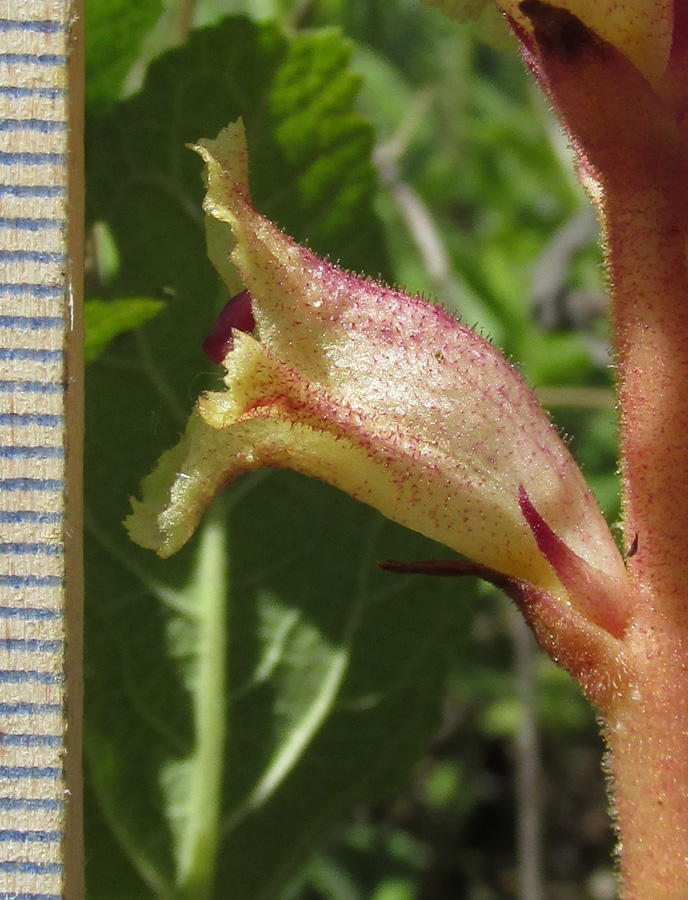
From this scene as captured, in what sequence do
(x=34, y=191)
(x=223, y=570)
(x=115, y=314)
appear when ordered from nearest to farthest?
(x=34, y=191)
(x=115, y=314)
(x=223, y=570)

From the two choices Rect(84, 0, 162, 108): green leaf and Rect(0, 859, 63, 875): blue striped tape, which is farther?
Rect(84, 0, 162, 108): green leaf

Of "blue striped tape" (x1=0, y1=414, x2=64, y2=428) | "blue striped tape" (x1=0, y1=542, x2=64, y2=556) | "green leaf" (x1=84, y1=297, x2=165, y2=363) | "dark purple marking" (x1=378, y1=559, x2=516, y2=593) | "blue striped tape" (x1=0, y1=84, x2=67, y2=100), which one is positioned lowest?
"dark purple marking" (x1=378, y1=559, x2=516, y2=593)

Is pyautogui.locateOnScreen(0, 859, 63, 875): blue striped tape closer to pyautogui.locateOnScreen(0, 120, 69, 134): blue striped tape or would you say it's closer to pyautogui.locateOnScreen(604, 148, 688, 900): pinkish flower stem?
pyautogui.locateOnScreen(604, 148, 688, 900): pinkish flower stem

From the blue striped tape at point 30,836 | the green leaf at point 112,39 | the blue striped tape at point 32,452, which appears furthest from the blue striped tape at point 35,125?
the blue striped tape at point 30,836

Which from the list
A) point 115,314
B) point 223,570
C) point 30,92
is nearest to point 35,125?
point 30,92

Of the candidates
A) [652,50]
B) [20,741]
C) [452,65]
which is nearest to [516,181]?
[452,65]

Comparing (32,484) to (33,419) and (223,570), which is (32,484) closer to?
(33,419)

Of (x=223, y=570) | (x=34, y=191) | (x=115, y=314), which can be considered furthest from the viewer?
(x=223, y=570)

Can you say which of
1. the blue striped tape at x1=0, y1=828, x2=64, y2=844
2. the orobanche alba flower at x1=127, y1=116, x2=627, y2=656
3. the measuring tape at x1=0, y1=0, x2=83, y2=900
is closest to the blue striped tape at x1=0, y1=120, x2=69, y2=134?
the measuring tape at x1=0, y1=0, x2=83, y2=900
